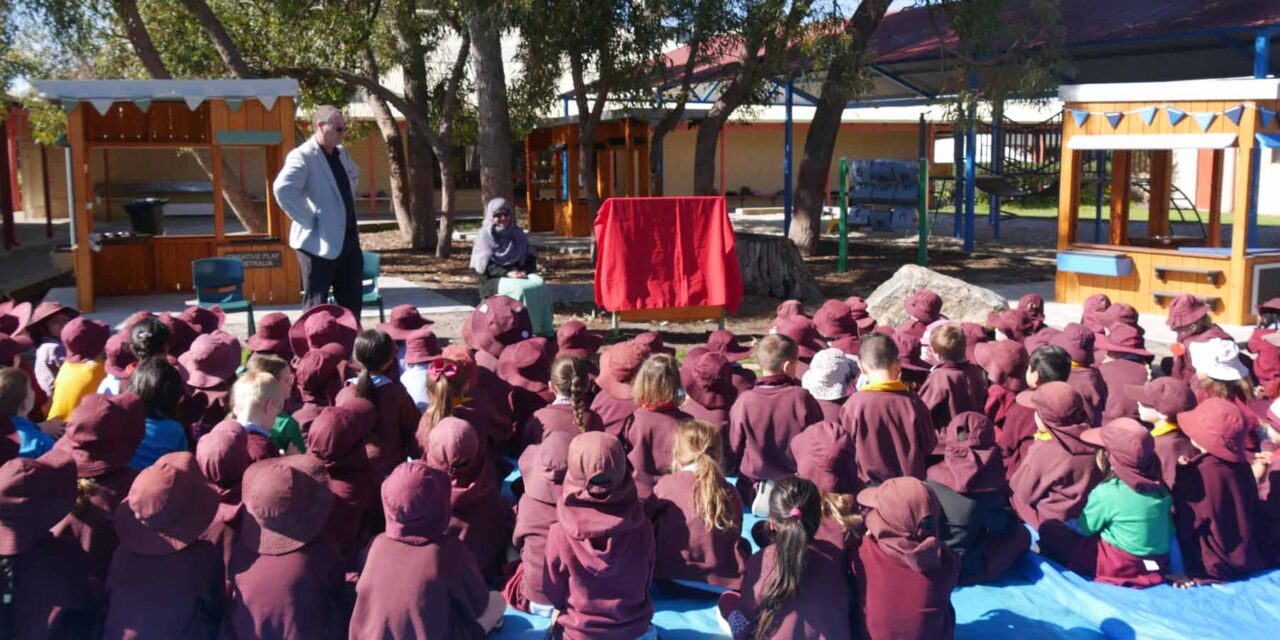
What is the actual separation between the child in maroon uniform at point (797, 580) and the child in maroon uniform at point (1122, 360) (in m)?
2.37

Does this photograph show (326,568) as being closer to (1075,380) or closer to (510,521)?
(510,521)

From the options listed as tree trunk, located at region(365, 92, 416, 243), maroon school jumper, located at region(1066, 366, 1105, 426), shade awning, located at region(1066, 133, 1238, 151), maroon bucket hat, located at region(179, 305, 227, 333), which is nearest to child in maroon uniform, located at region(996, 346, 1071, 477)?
maroon school jumper, located at region(1066, 366, 1105, 426)

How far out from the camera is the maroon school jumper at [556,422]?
4458mm

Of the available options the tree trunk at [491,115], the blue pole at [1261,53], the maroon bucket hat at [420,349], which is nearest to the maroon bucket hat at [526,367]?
the maroon bucket hat at [420,349]

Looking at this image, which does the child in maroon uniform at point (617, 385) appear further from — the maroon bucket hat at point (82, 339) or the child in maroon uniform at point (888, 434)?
the maroon bucket hat at point (82, 339)

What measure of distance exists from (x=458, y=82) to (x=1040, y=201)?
62.6ft

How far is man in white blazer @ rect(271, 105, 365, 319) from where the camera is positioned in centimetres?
690

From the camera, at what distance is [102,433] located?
3.51m

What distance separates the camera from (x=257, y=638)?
3188 mm

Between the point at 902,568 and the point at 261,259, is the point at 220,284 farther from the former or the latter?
the point at 902,568

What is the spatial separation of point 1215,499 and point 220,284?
23.3 feet

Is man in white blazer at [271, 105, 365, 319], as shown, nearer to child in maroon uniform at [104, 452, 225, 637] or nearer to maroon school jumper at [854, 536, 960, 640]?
child in maroon uniform at [104, 452, 225, 637]

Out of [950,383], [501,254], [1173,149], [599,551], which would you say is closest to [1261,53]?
[1173,149]

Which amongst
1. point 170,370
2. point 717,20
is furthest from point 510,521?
point 717,20
